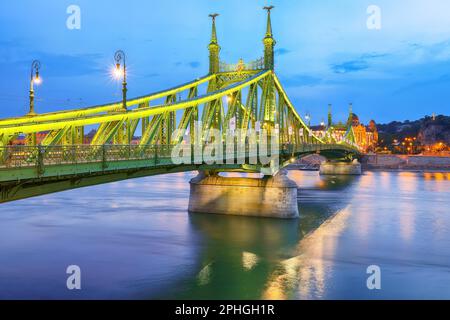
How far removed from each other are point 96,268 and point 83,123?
322 inches

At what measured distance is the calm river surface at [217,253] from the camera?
2028 cm

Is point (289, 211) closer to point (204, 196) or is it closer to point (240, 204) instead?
point (240, 204)

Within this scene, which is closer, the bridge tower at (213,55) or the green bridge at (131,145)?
the green bridge at (131,145)

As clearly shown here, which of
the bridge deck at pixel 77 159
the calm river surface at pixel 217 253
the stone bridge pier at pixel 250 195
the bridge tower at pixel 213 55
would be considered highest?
the bridge tower at pixel 213 55

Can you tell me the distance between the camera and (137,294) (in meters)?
19.3

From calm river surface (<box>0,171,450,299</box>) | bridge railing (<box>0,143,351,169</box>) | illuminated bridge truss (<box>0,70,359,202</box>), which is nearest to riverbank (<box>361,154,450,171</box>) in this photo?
calm river surface (<box>0,171,450,299</box>)

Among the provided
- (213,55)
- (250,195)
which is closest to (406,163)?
(213,55)

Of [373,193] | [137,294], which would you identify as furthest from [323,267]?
[373,193]

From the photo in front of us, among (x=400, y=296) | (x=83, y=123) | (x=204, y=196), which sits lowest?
(x=400, y=296)

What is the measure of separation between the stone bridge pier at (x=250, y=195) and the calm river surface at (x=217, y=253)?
108 cm

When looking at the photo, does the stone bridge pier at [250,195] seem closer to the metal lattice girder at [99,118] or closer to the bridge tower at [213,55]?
the metal lattice girder at [99,118]

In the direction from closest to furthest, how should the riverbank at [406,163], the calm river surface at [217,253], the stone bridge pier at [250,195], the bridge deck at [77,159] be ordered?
the bridge deck at [77,159], the calm river surface at [217,253], the stone bridge pier at [250,195], the riverbank at [406,163]

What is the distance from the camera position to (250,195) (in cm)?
3803

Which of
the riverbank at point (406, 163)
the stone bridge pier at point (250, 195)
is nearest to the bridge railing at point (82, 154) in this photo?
the stone bridge pier at point (250, 195)
